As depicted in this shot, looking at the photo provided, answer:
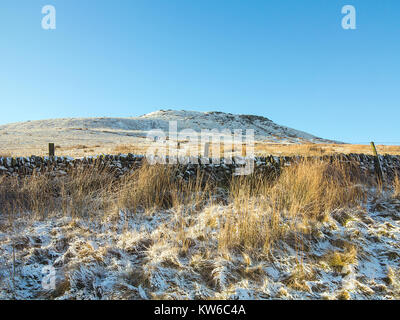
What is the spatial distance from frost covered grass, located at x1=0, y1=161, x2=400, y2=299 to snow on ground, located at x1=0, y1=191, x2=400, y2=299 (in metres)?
0.01

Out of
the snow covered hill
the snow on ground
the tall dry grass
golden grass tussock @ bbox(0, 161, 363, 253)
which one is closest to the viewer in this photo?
the snow on ground

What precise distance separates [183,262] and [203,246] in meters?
0.43

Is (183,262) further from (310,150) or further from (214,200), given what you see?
(310,150)

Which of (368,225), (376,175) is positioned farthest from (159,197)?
(376,175)

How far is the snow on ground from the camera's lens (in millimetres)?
2637

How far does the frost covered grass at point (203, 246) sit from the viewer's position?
2688 mm

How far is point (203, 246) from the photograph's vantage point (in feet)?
11.4

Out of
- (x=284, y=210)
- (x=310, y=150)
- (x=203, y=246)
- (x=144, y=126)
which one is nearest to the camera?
(x=203, y=246)

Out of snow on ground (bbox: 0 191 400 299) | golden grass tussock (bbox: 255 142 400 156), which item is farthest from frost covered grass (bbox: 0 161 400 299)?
golden grass tussock (bbox: 255 142 400 156)

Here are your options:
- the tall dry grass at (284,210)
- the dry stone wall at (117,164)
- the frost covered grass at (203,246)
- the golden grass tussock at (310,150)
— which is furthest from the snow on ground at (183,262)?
the golden grass tussock at (310,150)

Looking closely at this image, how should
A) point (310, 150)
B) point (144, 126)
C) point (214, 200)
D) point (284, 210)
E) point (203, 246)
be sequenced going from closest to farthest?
1. point (203, 246)
2. point (284, 210)
3. point (214, 200)
4. point (310, 150)
5. point (144, 126)

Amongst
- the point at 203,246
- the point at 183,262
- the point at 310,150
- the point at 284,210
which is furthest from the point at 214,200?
the point at 310,150

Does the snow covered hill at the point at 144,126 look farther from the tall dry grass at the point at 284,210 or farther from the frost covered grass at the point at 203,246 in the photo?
the tall dry grass at the point at 284,210

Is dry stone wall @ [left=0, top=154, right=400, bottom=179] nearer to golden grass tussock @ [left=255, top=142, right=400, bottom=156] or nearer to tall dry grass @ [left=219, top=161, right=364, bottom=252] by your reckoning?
tall dry grass @ [left=219, top=161, right=364, bottom=252]
